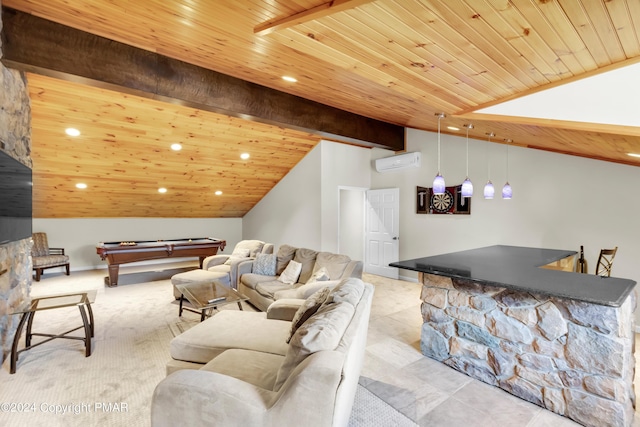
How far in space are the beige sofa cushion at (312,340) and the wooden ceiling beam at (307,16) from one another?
1574mm

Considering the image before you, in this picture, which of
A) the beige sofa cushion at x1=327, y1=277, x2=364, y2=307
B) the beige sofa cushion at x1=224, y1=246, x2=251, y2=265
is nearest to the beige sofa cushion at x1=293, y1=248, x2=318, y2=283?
the beige sofa cushion at x1=224, y1=246, x2=251, y2=265

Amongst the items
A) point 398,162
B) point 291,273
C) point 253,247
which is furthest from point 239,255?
point 398,162

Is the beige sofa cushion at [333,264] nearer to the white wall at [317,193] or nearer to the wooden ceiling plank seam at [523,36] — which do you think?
the white wall at [317,193]

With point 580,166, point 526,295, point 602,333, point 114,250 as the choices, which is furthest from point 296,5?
point 114,250

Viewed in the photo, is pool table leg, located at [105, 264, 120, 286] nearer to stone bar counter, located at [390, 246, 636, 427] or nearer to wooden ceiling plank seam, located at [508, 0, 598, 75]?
stone bar counter, located at [390, 246, 636, 427]

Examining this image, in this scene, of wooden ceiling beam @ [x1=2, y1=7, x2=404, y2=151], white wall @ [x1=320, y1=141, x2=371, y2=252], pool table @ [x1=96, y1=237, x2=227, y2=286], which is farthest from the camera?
white wall @ [x1=320, y1=141, x2=371, y2=252]

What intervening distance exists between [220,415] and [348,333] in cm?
71

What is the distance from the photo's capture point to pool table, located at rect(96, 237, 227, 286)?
215 inches

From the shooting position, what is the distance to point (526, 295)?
232 cm

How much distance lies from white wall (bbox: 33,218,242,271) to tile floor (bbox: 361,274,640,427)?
6.14 meters

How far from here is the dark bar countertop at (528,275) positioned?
1.96 metres

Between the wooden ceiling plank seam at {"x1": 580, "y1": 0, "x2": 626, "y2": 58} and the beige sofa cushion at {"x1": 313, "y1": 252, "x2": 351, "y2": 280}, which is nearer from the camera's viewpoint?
the wooden ceiling plank seam at {"x1": 580, "y1": 0, "x2": 626, "y2": 58}

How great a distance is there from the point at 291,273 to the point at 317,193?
2186mm

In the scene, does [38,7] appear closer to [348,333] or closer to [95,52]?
[95,52]
